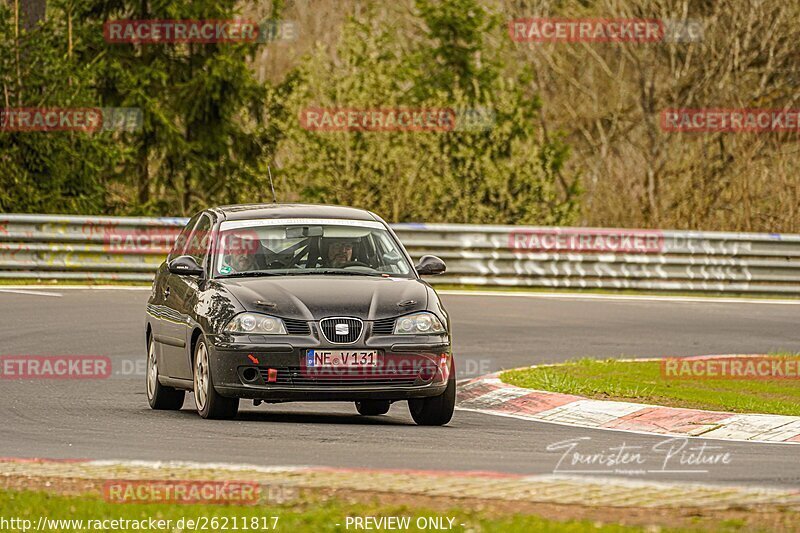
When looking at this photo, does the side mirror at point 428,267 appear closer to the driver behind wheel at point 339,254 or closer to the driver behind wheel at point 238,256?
the driver behind wheel at point 339,254

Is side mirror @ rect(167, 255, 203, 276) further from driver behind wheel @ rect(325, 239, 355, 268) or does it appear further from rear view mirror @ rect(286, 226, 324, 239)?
driver behind wheel @ rect(325, 239, 355, 268)

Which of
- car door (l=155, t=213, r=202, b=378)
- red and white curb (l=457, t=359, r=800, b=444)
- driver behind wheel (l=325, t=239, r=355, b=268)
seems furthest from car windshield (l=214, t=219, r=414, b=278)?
red and white curb (l=457, t=359, r=800, b=444)

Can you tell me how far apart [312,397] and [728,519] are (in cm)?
433

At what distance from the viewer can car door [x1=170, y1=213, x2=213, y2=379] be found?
12031mm

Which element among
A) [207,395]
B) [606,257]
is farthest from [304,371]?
[606,257]

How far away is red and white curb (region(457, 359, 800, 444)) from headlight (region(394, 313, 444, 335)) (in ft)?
4.80

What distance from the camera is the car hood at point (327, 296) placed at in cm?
1111

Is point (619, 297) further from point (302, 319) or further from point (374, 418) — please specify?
point (302, 319)

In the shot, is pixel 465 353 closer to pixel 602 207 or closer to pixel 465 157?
pixel 465 157

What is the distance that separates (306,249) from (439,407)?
164 centimetres

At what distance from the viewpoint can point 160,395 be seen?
508 inches

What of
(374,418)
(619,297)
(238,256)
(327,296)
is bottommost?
(619,297)

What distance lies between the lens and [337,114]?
29.5 m

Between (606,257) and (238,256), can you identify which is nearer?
(238,256)
